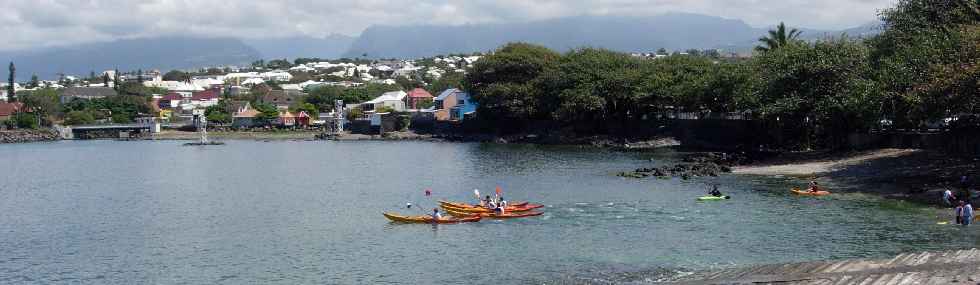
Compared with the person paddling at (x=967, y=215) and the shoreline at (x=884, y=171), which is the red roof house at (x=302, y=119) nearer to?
the shoreline at (x=884, y=171)

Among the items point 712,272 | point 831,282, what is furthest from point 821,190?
point 831,282

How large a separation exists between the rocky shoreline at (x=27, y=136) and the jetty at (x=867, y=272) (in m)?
138

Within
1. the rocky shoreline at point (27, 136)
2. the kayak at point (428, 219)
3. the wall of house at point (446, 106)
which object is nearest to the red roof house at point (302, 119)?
the wall of house at point (446, 106)

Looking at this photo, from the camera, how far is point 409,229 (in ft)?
152

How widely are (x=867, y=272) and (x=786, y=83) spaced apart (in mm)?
48397

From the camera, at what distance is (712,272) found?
34.2 metres

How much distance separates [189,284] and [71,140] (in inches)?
5064

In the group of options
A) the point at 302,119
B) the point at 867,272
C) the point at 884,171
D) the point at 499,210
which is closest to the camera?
the point at 867,272

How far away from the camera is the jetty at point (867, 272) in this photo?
28109 millimetres

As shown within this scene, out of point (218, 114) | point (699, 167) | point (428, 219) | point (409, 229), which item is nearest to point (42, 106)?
point (218, 114)

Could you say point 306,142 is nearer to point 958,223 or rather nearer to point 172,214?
point 172,214

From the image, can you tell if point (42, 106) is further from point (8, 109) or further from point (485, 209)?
point (485, 209)

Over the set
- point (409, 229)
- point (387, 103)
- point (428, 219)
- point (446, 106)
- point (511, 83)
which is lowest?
point (409, 229)

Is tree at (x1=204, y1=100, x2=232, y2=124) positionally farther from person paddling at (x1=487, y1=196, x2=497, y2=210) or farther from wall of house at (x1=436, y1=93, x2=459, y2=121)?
person paddling at (x1=487, y1=196, x2=497, y2=210)
